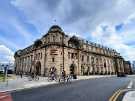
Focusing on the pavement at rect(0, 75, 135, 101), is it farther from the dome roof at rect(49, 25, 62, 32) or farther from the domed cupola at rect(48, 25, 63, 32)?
the dome roof at rect(49, 25, 62, 32)

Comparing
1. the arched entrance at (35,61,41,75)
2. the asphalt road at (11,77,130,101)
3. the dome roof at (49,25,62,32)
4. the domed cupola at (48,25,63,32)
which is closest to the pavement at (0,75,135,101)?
the asphalt road at (11,77,130,101)

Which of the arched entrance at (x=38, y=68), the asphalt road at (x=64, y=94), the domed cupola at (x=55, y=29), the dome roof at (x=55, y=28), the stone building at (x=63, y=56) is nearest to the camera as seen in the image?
the asphalt road at (x=64, y=94)

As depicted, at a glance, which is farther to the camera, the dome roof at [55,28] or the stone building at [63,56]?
the dome roof at [55,28]

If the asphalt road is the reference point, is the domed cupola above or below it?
above

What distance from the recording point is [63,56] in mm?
51375

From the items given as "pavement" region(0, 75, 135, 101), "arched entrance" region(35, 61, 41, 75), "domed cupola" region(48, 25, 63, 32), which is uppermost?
"domed cupola" region(48, 25, 63, 32)

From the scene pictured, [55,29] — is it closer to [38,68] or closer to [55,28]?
[55,28]

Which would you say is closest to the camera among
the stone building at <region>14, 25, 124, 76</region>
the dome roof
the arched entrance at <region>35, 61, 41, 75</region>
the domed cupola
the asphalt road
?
the asphalt road

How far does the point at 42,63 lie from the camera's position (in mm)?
51969

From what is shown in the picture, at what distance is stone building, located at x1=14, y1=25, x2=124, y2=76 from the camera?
49.7 metres

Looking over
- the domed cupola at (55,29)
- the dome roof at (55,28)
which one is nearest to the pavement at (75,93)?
the domed cupola at (55,29)

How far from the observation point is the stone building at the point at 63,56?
4969cm

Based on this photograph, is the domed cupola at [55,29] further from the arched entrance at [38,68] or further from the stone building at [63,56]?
the arched entrance at [38,68]

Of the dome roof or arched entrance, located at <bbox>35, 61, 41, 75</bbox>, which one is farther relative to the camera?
arched entrance, located at <bbox>35, 61, 41, 75</bbox>
